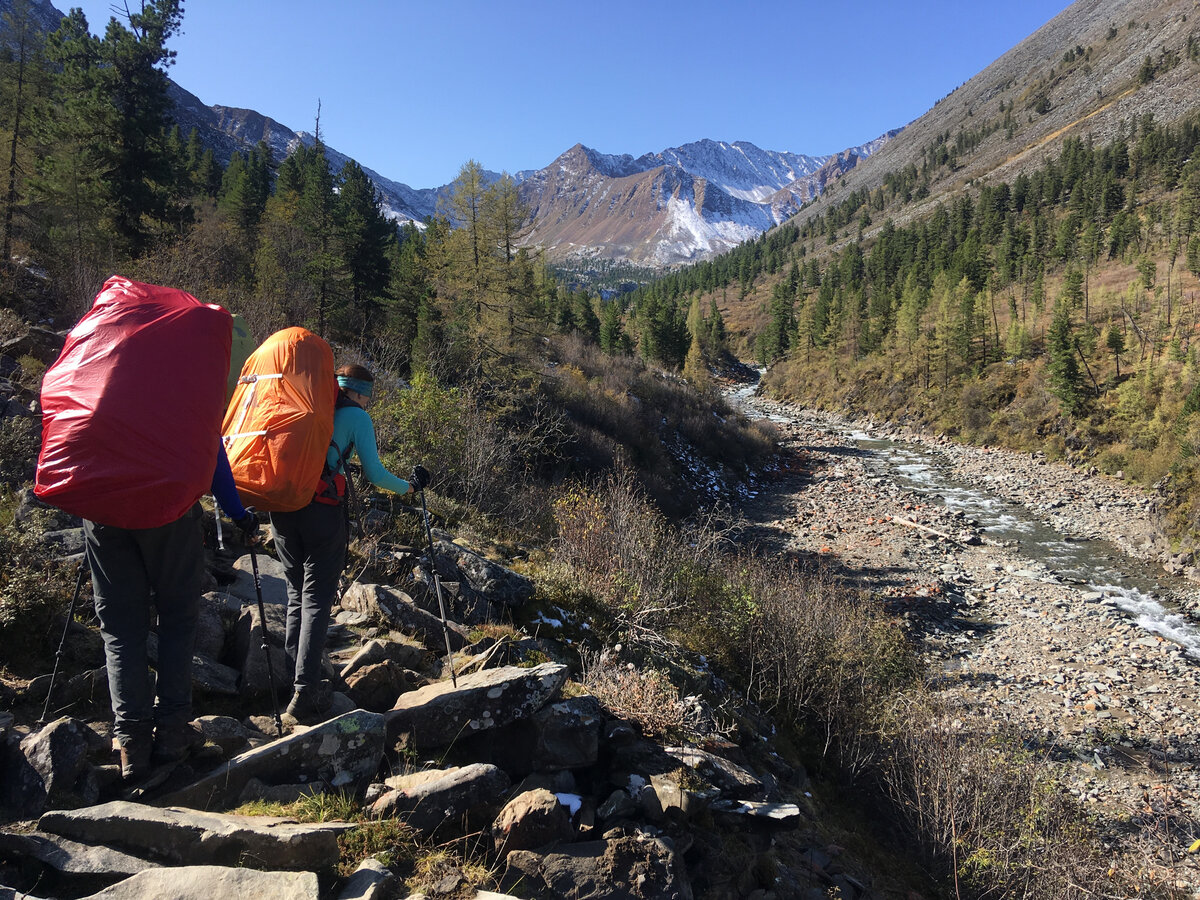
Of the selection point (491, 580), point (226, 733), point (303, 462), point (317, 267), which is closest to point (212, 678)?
point (226, 733)

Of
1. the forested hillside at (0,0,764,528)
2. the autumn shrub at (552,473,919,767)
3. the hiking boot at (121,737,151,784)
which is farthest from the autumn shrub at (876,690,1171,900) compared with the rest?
the forested hillside at (0,0,764,528)

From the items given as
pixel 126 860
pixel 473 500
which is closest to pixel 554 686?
pixel 126 860

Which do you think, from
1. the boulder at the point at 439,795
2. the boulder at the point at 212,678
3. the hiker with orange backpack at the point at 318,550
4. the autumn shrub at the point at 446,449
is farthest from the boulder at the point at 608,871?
the autumn shrub at the point at 446,449

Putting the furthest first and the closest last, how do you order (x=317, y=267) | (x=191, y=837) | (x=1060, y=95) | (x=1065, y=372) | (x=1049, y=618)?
(x=1060, y=95), (x=1065, y=372), (x=317, y=267), (x=1049, y=618), (x=191, y=837)

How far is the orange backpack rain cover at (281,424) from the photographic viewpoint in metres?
3.10

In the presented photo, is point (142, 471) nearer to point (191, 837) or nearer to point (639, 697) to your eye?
point (191, 837)

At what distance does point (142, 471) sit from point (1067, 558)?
78.7ft

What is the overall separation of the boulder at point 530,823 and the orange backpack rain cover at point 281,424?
193cm

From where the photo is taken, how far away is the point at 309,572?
346cm

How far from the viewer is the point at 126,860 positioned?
7.20 ft

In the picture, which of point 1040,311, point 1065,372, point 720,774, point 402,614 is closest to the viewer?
point 720,774

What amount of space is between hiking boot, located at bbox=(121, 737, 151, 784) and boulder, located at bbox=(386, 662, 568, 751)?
114cm

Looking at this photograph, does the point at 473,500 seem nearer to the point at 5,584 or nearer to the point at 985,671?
the point at 5,584

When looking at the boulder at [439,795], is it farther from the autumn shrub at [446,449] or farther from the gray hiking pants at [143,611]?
the autumn shrub at [446,449]
